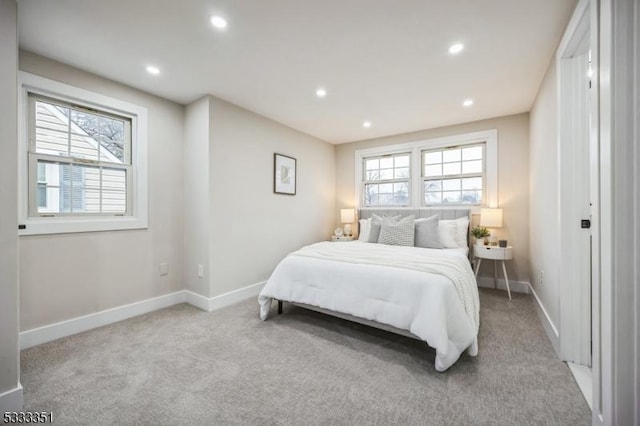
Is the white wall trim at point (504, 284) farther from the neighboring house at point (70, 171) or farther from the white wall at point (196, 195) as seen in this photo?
the neighboring house at point (70, 171)

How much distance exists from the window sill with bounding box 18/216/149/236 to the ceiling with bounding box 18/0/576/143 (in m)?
1.42

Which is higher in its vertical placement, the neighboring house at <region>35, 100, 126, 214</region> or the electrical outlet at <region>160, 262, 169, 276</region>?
the neighboring house at <region>35, 100, 126, 214</region>

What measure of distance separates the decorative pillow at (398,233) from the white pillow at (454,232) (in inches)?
16.5

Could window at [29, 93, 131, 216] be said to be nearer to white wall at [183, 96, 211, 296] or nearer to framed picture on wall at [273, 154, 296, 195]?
white wall at [183, 96, 211, 296]

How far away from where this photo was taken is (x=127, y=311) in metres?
2.77

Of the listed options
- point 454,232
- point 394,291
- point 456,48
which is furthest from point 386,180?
point 394,291

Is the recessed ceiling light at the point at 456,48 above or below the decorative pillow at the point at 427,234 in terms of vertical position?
above

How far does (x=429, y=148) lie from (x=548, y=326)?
2876mm

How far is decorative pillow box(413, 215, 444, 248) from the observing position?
350cm

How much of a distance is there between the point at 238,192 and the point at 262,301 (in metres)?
1.39

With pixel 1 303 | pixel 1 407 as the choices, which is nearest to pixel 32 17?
pixel 1 303

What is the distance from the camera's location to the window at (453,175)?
4.02 metres


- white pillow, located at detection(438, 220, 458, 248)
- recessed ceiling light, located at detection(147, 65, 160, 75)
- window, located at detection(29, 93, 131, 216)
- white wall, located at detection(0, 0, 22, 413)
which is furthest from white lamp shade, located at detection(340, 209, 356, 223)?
white wall, located at detection(0, 0, 22, 413)

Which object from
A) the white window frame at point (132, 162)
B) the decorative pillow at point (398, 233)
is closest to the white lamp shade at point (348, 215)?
the decorative pillow at point (398, 233)
